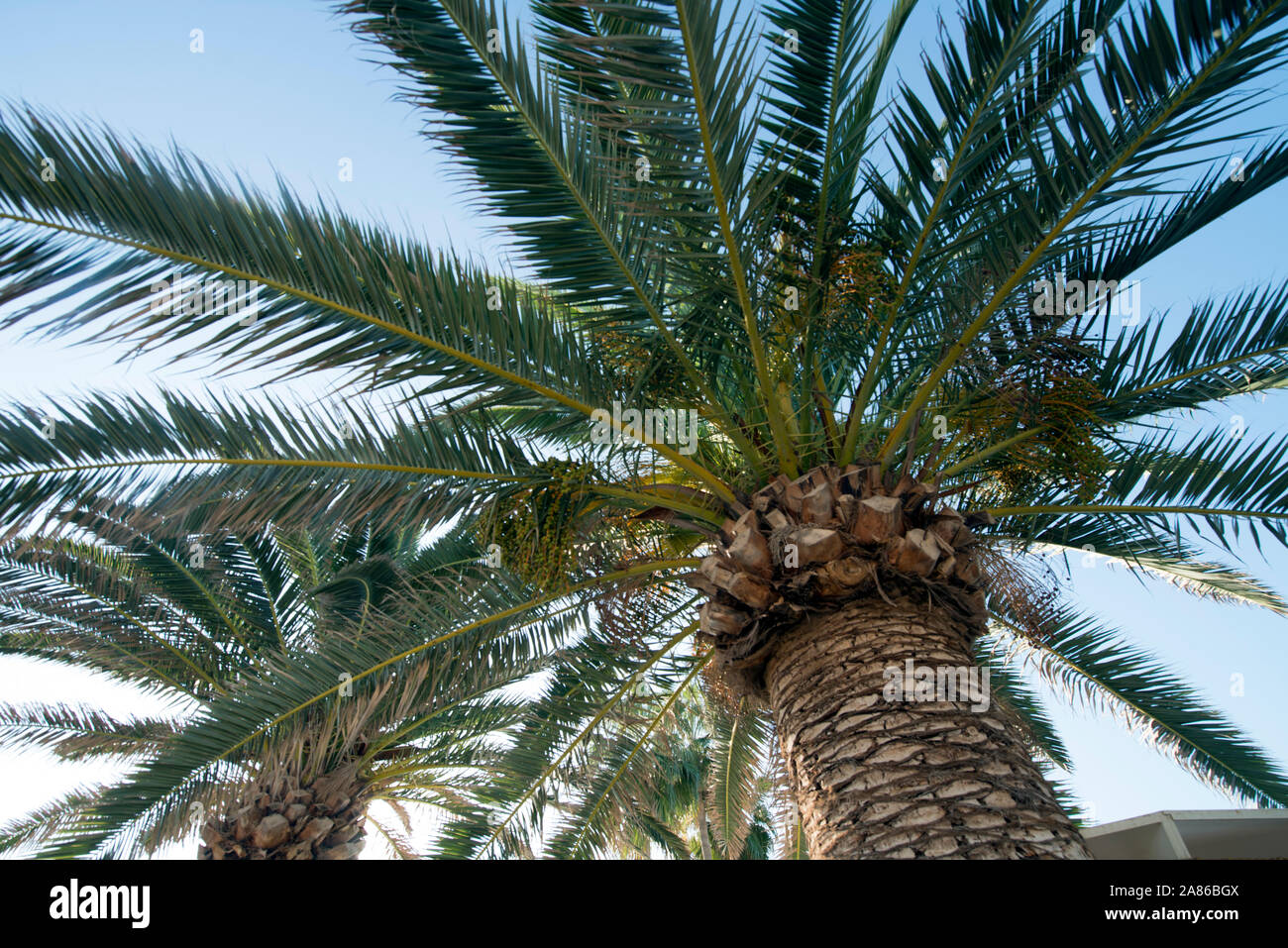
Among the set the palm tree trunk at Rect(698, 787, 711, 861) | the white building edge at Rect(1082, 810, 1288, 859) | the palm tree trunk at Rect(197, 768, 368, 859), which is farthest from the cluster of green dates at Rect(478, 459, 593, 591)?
the palm tree trunk at Rect(698, 787, 711, 861)

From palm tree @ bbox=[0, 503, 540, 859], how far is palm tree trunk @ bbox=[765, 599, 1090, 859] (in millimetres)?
2604

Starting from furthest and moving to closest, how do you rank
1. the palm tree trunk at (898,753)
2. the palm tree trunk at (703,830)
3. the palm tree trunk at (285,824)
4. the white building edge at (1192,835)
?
1. the palm tree trunk at (703,830)
2. the palm tree trunk at (285,824)
3. the white building edge at (1192,835)
4. the palm tree trunk at (898,753)

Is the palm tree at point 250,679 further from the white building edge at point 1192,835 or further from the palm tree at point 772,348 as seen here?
the white building edge at point 1192,835

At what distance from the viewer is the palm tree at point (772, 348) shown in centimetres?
358

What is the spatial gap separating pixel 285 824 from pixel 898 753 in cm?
547

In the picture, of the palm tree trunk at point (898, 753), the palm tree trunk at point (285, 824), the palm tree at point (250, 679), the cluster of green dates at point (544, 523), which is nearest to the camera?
the palm tree trunk at point (898, 753)

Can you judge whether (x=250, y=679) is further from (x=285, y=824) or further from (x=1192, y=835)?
(x=1192, y=835)

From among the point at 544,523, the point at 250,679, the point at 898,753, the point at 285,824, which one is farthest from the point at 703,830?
the point at 898,753

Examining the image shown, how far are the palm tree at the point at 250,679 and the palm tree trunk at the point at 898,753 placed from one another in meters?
2.60

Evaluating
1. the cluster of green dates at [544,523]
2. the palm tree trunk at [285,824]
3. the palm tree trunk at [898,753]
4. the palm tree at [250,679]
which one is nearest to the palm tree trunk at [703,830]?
the palm tree at [250,679]

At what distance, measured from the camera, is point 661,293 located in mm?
4406

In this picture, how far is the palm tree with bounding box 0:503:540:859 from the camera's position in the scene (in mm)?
5445

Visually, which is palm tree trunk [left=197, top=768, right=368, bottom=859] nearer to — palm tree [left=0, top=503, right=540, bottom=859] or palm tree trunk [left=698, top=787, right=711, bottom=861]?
palm tree [left=0, top=503, right=540, bottom=859]
